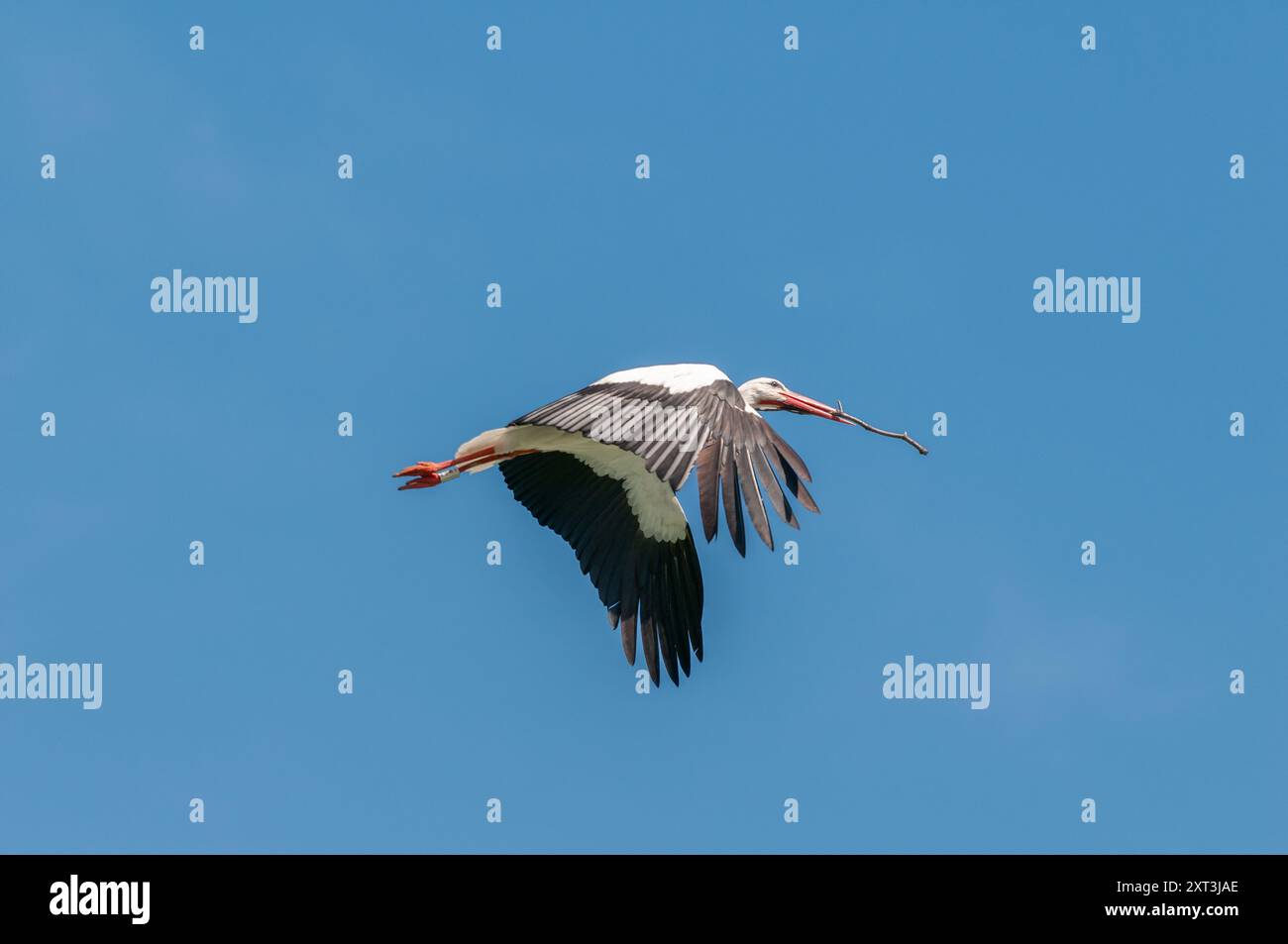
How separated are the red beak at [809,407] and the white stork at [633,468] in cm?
1

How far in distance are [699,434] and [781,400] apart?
14.1 feet

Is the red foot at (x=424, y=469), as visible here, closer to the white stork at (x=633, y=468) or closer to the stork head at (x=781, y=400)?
the white stork at (x=633, y=468)

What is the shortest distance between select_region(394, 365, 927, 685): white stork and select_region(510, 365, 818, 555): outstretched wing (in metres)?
0.02

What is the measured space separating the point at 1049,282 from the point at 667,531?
22.7 ft

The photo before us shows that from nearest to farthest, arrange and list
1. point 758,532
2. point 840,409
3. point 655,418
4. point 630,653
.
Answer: point 758,532
point 655,418
point 630,653
point 840,409

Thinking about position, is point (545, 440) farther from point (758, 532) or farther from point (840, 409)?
point (758, 532)

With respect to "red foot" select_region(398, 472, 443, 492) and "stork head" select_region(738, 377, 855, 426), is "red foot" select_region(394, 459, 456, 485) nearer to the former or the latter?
"red foot" select_region(398, 472, 443, 492)

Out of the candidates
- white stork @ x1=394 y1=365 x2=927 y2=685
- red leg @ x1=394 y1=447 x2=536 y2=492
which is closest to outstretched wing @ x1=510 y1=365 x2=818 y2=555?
white stork @ x1=394 y1=365 x2=927 y2=685

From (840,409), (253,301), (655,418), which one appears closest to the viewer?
(655,418)

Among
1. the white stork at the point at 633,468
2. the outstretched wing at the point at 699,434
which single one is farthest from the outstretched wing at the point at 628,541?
the outstretched wing at the point at 699,434

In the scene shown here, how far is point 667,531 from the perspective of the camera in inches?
786

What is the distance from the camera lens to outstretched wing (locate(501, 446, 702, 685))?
64.1ft

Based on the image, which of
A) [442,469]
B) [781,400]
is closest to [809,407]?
[781,400]
